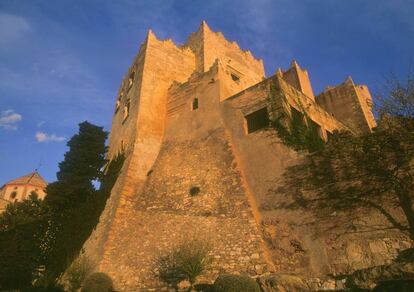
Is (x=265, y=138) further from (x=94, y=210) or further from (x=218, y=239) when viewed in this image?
(x=94, y=210)

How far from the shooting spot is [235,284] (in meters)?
7.93

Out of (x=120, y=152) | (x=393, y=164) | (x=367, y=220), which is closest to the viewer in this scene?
(x=367, y=220)

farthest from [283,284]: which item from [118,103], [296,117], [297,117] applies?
[118,103]

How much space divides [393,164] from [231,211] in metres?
5.57

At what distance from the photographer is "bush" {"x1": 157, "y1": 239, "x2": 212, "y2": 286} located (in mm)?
9477

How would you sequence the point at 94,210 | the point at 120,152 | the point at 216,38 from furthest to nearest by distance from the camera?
the point at 216,38
the point at 120,152
the point at 94,210

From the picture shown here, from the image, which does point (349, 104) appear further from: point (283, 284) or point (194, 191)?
point (283, 284)

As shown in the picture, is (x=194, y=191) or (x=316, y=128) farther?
(x=316, y=128)

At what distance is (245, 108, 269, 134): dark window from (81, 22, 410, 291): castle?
55mm

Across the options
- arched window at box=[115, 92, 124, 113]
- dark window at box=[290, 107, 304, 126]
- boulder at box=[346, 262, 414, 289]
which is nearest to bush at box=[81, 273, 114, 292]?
boulder at box=[346, 262, 414, 289]

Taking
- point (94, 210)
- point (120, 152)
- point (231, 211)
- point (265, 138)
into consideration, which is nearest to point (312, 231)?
point (231, 211)

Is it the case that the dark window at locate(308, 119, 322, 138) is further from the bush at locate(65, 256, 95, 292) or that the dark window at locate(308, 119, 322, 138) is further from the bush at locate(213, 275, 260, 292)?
the bush at locate(65, 256, 95, 292)

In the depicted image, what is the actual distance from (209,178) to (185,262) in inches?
174

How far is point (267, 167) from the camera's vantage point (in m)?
12.1
